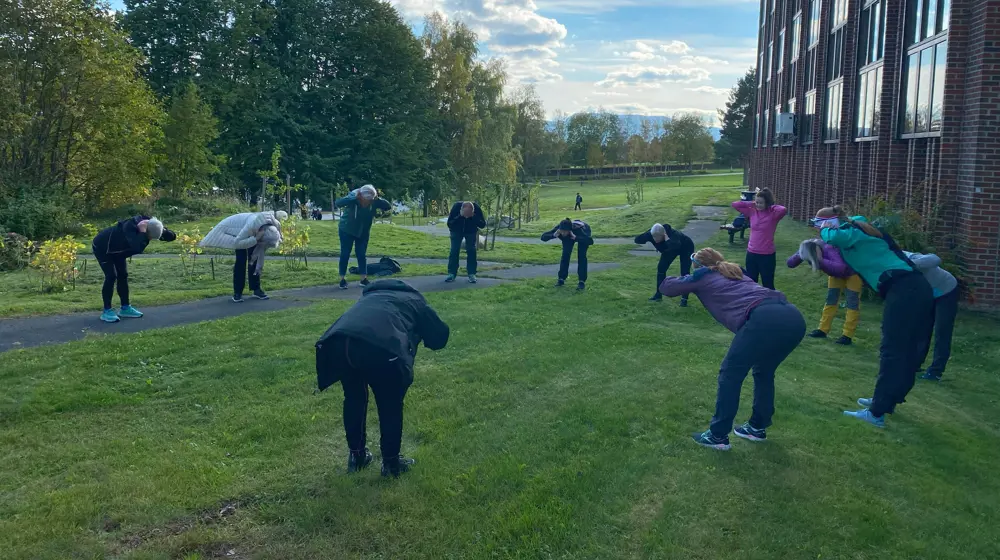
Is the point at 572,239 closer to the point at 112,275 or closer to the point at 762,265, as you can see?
the point at 762,265

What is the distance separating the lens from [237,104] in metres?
40.0

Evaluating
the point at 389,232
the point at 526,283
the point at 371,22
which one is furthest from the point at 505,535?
the point at 371,22

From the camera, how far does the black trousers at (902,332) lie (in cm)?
636

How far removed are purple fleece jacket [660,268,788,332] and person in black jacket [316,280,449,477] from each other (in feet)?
6.64

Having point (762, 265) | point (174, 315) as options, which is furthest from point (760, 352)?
point (174, 315)

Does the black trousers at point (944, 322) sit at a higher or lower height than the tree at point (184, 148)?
lower

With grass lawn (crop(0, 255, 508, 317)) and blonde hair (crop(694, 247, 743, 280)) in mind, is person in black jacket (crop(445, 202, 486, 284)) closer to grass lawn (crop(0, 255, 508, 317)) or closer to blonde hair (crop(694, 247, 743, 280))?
grass lawn (crop(0, 255, 508, 317))

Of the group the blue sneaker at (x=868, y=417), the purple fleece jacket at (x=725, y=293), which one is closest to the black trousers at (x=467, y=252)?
the purple fleece jacket at (x=725, y=293)

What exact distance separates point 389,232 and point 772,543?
20.6 m

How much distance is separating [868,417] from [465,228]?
8.15 meters

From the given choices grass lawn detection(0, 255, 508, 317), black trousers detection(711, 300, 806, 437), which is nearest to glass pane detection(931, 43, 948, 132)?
grass lawn detection(0, 255, 508, 317)

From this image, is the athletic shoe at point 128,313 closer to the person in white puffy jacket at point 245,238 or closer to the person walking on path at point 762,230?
the person in white puffy jacket at point 245,238

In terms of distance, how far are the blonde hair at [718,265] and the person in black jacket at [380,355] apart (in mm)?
2231

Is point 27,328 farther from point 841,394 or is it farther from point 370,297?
point 841,394
